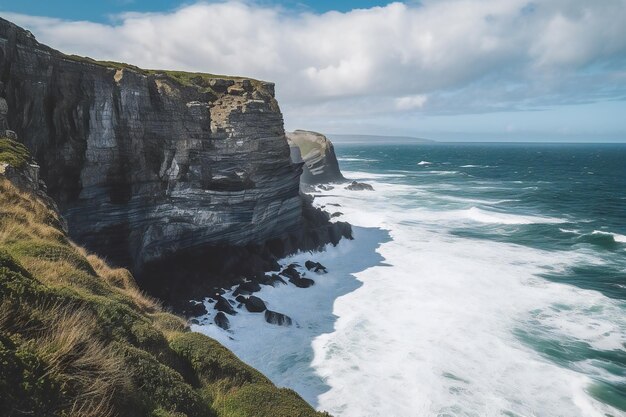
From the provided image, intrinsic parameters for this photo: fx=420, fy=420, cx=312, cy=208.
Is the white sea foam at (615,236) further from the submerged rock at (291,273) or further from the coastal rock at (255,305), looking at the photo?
the coastal rock at (255,305)

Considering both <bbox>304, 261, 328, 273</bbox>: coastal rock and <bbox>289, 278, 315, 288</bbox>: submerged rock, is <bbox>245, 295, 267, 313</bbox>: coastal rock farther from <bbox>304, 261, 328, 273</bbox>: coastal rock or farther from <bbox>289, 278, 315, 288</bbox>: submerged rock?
<bbox>304, 261, 328, 273</bbox>: coastal rock

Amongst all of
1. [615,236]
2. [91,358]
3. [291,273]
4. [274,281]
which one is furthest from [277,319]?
[615,236]

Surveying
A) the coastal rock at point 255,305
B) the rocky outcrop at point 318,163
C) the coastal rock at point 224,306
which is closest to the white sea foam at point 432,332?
the coastal rock at point 255,305

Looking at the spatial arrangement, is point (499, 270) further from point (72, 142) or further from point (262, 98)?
point (72, 142)

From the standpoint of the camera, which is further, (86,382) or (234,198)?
(234,198)

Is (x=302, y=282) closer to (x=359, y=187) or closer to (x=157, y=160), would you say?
(x=157, y=160)

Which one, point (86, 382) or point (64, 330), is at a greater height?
point (64, 330)

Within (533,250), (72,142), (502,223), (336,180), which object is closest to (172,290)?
(72,142)

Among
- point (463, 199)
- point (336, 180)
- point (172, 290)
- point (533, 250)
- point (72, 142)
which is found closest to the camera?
point (72, 142)
